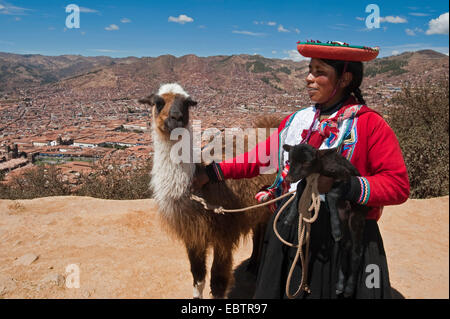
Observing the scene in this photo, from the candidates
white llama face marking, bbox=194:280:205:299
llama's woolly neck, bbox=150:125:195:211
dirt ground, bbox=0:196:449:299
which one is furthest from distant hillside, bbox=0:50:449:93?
llama's woolly neck, bbox=150:125:195:211

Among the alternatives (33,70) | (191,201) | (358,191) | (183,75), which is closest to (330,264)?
(358,191)

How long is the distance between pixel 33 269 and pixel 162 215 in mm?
2504

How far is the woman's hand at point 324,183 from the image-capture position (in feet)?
4.37

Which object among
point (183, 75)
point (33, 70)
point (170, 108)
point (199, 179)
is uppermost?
point (33, 70)

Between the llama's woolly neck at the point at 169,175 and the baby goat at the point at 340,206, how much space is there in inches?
38.0

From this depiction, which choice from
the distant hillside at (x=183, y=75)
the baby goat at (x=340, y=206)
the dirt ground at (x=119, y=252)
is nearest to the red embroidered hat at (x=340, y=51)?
the baby goat at (x=340, y=206)

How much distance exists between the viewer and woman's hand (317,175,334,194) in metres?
1.33

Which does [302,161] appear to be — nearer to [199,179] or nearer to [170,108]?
[199,179]

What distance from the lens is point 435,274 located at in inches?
142

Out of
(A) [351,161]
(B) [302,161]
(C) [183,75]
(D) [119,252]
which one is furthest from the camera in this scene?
(C) [183,75]

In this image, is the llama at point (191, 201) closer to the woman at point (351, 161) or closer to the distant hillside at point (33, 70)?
the woman at point (351, 161)

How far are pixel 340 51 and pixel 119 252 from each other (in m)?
4.01

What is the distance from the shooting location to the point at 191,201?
2.19 m

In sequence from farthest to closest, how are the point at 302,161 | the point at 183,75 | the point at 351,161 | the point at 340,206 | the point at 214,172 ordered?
the point at 183,75 < the point at 214,172 < the point at 351,161 < the point at 340,206 < the point at 302,161
